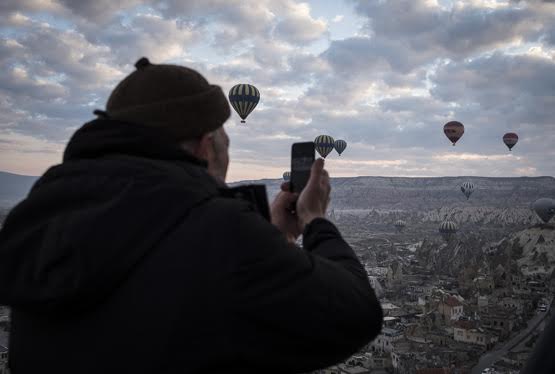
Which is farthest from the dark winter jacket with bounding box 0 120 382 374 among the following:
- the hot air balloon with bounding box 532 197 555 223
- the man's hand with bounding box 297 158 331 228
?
the hot air balloon with bounding box 532 197 555 223

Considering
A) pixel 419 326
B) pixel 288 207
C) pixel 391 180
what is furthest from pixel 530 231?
pixel 391 180

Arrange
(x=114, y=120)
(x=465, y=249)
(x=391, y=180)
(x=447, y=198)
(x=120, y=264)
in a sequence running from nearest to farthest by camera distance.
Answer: (x=120, y=264) → (x=114, y=120) → (x=465, y=249) → (x=447, y=198) → (x=391, y=180)

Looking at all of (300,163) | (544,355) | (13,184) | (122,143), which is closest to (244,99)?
(300,163)

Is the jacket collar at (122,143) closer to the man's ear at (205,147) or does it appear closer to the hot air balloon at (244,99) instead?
the man's ear at (205,147)

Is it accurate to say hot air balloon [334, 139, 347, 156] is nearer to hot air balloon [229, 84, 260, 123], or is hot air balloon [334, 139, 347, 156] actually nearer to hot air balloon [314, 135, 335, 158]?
hot air balloon [314, 135, 335, 158]

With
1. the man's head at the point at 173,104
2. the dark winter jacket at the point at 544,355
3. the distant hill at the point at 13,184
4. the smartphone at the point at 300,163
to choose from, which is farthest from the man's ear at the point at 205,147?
the distant hill at the point at 13,184

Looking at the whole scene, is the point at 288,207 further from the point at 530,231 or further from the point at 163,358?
the point at 530,231

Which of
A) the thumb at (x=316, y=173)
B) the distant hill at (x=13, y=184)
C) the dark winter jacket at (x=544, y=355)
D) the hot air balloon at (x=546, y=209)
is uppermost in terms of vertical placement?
the thumb at (x=316, y=173)
